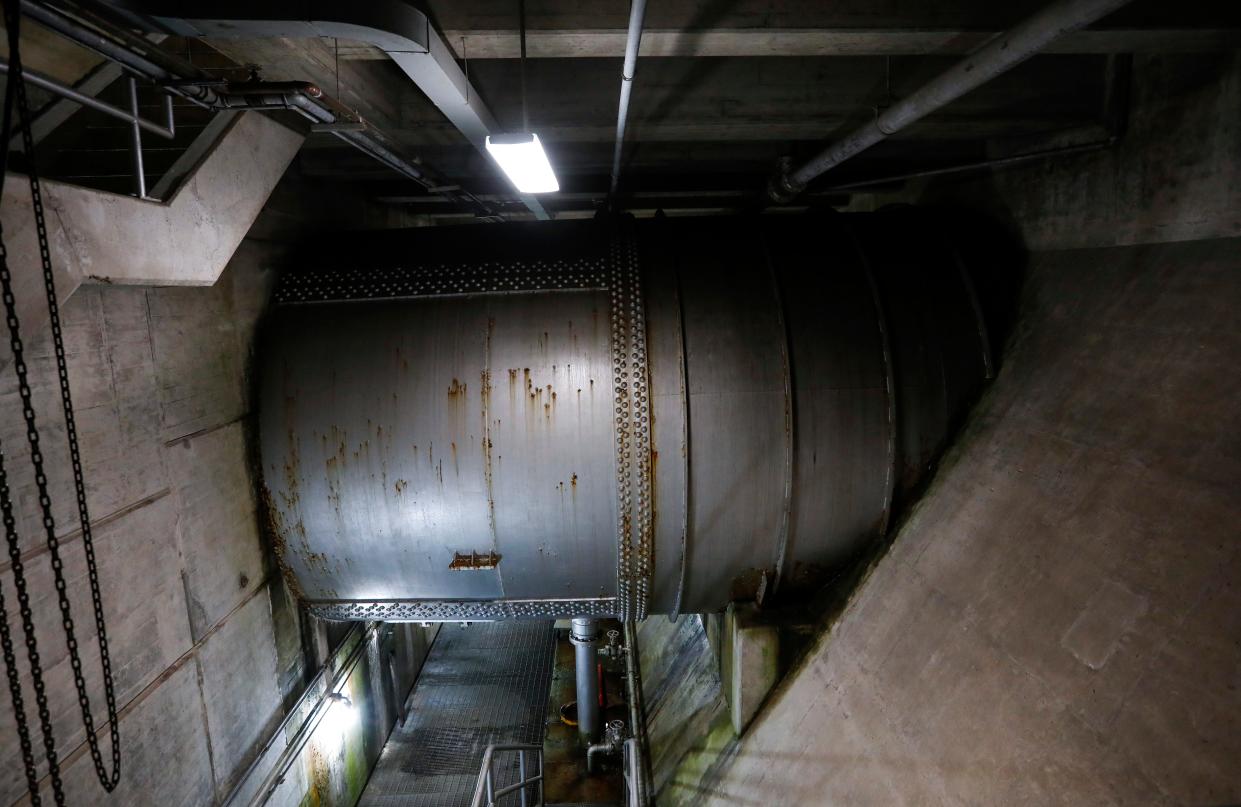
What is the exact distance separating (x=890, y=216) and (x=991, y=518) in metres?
2.67

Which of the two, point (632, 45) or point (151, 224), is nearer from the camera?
point (632, 45)

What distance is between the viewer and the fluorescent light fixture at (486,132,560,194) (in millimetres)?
3199

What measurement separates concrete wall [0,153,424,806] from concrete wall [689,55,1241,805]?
12.5 ft

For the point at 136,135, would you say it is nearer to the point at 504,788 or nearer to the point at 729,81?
the point at 729,81

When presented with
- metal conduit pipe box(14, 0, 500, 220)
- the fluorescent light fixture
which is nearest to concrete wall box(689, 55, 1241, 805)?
the fluorescent light fixture

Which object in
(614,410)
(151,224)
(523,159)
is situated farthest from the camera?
(614,410)

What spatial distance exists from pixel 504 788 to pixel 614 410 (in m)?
4.88

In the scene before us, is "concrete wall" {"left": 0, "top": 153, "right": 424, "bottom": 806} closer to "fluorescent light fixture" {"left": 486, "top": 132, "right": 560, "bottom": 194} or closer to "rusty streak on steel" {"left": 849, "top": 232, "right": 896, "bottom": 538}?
"fluorescent light fixture" {"left": 486, "top": 132, "right": 560, "bottom": 194}

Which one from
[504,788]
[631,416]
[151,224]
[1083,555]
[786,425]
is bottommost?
[504,788]

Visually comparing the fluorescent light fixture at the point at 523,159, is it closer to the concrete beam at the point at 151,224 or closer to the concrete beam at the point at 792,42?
the concrete beam at the point at 792,42

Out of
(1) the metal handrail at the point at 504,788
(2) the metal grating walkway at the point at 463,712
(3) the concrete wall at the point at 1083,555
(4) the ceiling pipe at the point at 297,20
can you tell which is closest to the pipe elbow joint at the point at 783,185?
(3) the concrete wall at the point at 1083,555

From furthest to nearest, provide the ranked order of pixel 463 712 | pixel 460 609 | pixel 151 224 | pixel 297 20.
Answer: pixel 463 712
pixel 460 609
pixel 151 224
pixel 297 20

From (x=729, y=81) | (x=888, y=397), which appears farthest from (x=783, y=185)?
(x=888, y=397)

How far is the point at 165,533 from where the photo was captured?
382 cm
